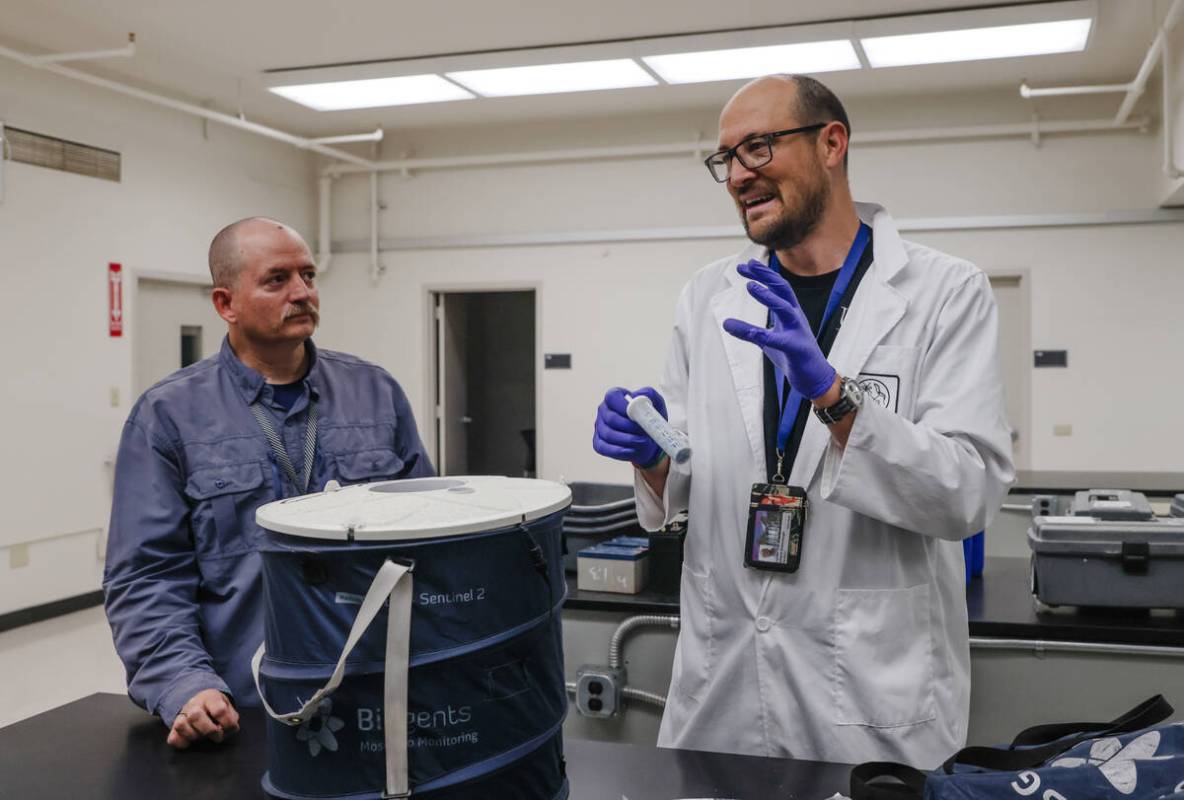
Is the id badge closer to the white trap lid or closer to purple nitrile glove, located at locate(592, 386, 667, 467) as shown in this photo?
purple nitrile glove, located at locate(592, 386, 667, 467)

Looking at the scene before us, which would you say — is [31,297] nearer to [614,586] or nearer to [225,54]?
[225,54]

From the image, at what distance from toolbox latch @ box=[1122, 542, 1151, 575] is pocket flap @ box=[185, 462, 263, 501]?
5.92 ft

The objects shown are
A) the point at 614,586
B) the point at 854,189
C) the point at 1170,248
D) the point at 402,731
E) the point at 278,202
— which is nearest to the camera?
the point at 402,731

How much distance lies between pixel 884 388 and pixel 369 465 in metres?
0.88

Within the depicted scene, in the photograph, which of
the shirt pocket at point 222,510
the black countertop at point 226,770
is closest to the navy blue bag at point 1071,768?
the black countertop at point 226,770

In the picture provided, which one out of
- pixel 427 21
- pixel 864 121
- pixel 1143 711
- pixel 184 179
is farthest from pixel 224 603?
pixel 864 121

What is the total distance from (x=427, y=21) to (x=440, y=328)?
10.0 feet

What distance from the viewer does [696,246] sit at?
6703mm

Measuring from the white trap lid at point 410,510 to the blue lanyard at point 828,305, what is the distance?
20.0 inches

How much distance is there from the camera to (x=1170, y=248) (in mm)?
5891

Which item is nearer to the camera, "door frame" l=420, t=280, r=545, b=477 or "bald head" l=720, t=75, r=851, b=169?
"bald head" l=720, t=75, r=851, b=169

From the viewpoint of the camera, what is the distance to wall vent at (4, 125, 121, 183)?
497 cm

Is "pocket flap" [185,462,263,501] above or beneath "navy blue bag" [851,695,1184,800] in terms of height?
above

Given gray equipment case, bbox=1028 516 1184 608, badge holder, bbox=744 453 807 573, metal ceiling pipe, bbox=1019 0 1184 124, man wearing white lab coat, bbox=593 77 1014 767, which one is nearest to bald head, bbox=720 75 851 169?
man wearing white lab coat, bbox=593 77 1014 767
